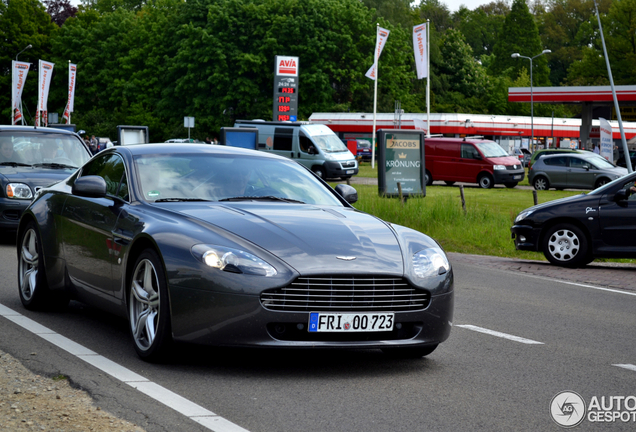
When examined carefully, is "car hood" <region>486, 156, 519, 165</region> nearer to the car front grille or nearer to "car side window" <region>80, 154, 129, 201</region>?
"car side window" <region>80, 154, 129, 201</region>

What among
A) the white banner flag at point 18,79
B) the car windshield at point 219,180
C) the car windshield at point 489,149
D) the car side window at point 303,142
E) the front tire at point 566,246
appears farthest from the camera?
the white banner flag at point 18,79

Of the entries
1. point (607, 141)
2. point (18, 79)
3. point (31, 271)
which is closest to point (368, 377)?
point (31, 271)

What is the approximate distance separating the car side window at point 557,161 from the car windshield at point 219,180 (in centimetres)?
2952

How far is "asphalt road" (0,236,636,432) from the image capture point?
4527 millimetres

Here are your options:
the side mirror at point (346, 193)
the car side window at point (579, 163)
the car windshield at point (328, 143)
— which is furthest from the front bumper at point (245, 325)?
the car windshield at point (328, 143)

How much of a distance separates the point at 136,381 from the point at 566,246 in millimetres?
9799

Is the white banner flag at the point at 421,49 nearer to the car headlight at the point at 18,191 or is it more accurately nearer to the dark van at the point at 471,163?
the dark van at the point at 471,163

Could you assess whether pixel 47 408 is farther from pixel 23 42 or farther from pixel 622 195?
pixel 23 42

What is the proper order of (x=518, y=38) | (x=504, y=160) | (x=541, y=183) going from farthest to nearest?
1. (x=518, y=38)
2. (x=504, y=160)
3. (x=541, y=183)

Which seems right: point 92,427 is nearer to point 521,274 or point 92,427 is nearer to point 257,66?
point 521,274

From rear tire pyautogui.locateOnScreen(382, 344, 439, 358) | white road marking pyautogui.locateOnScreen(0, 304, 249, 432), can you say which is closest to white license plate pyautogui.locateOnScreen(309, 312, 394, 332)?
rear tire pyautogui.locateOnScreen(382, 344, 439, 358)

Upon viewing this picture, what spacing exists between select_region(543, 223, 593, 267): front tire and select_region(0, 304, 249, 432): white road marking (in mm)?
8845

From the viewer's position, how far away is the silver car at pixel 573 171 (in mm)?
33625

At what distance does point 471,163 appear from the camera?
37250 millimetres
